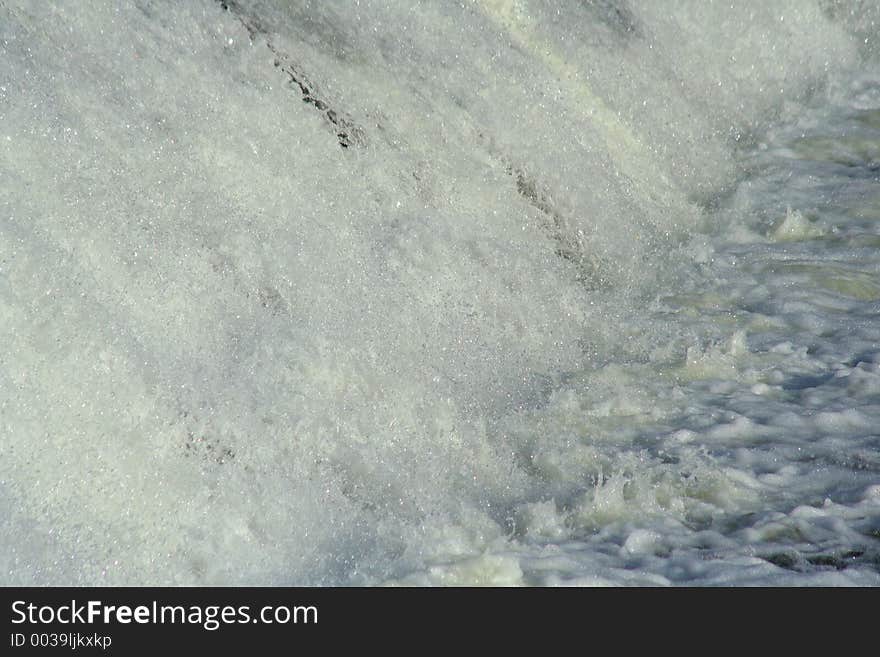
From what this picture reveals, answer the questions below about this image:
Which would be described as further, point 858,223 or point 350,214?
point 858,223

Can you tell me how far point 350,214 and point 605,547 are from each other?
1677 mm

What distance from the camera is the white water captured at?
117 inches

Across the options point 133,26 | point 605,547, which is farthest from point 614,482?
point 133,26

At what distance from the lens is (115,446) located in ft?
10.3

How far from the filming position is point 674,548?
2902mm

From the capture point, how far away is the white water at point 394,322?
296 cm

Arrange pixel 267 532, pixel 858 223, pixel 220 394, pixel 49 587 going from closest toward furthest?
pixel 49 587 < pixel 267 532 < pixel 220 394 < pixel 858 223

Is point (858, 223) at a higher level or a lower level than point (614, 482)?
higher

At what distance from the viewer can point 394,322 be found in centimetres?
385

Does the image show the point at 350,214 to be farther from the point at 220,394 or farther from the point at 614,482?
the point at 614,482

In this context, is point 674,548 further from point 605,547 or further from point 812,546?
point 812,546
